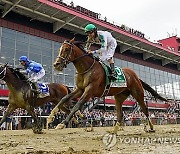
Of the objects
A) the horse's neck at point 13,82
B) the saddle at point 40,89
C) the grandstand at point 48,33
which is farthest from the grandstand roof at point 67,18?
the horse's neck at point 13,82

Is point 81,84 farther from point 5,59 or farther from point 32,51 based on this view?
point 32,51

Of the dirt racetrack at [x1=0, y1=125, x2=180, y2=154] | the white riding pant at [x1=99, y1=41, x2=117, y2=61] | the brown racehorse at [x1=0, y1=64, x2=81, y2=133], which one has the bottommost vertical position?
the dirt racetrack at [x1=0, y1=125, x2=180, y2=154]

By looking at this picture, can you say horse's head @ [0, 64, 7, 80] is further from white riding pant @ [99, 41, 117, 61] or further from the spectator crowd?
the spectator crowd

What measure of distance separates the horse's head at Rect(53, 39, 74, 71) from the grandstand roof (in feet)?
65.8

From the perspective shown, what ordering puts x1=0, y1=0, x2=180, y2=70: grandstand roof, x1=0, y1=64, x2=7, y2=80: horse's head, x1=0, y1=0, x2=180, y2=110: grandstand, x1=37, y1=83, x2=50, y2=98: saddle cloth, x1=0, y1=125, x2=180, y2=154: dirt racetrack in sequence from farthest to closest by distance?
1. x1=0, y1=0, x2=180, y2=70: grandstand roof
2. x1=0, y1=0, x2=180, y2=110: grandstand
3. x1=37, y1=83, x2=50, y2=98: saddle cloth
4. x1=0, y1=64, x2=7, y2=80: horse's head
5. x1=0, y1=125, x2=180, y2=154: dirt racetrack

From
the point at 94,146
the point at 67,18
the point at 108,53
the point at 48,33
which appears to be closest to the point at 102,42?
the point at 108,53

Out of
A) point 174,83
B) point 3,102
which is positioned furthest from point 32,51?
point 174,83

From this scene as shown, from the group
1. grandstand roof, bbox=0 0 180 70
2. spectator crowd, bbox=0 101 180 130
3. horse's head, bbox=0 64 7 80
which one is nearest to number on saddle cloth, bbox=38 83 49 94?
horse's head, bbox=0 64 7 80

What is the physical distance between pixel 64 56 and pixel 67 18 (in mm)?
23773

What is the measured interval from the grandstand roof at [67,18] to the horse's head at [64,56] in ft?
65.8

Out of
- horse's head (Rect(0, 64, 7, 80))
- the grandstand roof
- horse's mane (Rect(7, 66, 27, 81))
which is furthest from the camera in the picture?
the grandstand roof

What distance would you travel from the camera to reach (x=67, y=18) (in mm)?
29156

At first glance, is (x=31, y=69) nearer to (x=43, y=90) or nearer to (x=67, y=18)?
(x=43, y=90)

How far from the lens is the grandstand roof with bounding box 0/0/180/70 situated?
25.6 m
